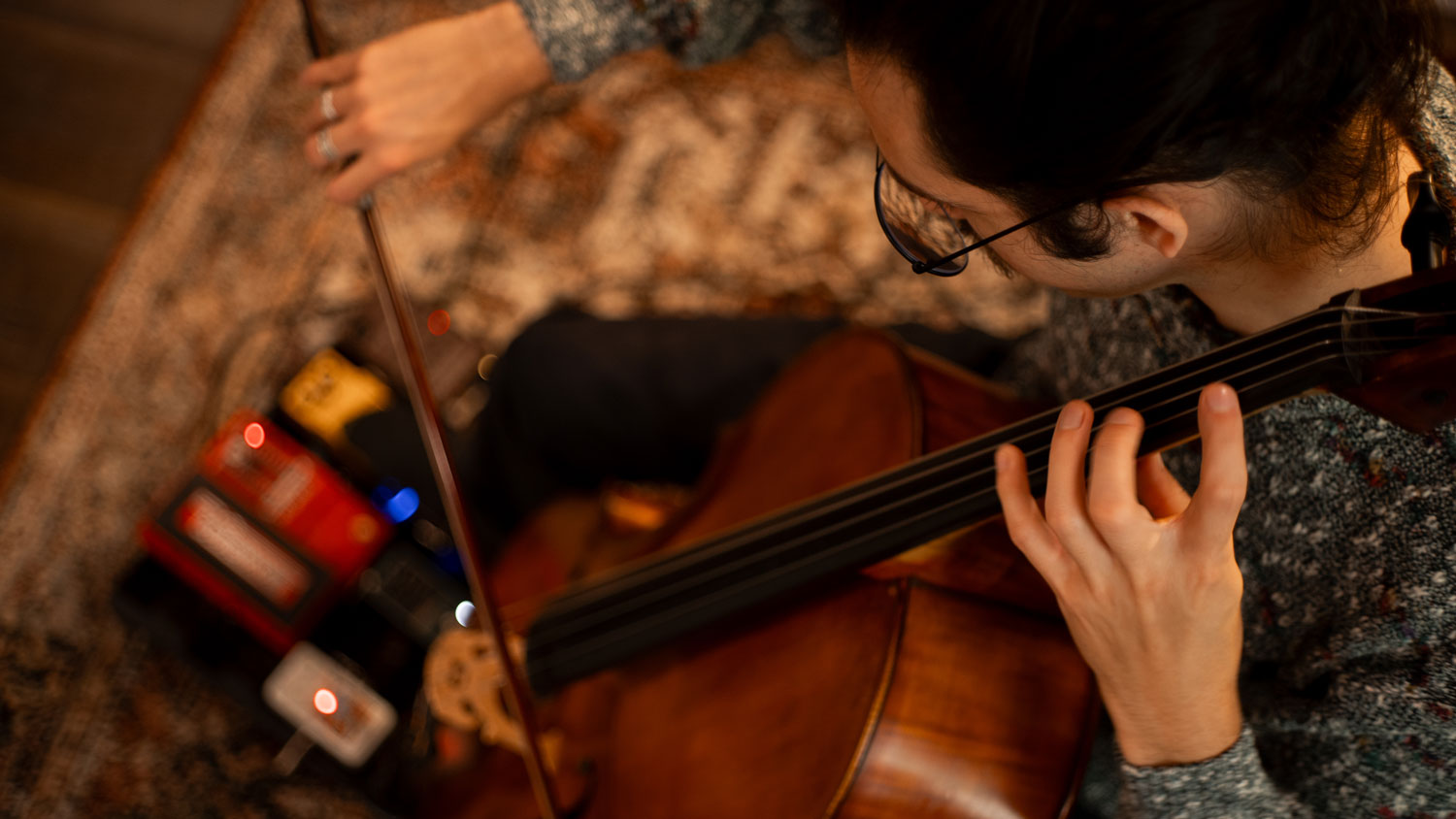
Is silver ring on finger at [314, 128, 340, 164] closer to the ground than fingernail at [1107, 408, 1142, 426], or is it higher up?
higher up

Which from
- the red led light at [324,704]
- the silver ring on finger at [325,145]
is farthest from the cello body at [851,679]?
the silver ring on finger at [325,145]

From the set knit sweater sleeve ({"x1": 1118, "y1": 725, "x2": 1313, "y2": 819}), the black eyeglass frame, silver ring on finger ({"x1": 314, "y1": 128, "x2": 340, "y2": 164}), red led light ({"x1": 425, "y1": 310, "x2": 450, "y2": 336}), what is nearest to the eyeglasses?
the black eyeglass frame

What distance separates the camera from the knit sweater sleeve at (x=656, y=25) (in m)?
0.86

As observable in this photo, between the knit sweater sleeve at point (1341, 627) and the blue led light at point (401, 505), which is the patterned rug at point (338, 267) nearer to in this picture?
the blue led light at point (401, 505)

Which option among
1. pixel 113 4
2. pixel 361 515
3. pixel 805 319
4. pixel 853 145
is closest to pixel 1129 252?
pixel 805 319

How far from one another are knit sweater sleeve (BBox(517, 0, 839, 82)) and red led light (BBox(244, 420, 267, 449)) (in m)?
0.56

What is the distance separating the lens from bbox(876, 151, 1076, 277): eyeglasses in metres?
0.62

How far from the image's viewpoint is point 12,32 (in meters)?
1.56

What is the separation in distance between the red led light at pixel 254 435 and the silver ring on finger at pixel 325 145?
384 millimetres

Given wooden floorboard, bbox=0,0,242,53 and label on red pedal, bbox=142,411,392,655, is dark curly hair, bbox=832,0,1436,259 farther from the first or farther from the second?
wooden floorboard, bbox=0,0,242,53

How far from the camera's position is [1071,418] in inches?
21.8

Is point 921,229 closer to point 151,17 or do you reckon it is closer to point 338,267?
point 338,267

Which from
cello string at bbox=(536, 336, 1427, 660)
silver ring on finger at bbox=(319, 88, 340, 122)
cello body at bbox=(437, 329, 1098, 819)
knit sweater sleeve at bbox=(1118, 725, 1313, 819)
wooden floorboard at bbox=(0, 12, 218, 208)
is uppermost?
wooden floorboard at bbox=(0, 12, 218, 208)

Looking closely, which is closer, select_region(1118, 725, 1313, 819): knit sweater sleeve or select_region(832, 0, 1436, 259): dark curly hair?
select_region(832, 0, 1436, 259): dark curly hair
